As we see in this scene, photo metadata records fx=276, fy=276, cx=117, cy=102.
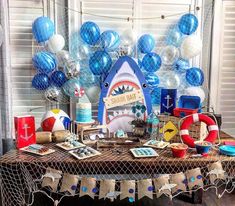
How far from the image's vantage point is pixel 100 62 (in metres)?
2.24

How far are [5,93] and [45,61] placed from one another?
55 cm

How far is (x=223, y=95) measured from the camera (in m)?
2.75

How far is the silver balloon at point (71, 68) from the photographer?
7.48 ft

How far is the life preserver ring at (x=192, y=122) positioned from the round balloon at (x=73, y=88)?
3.13ft

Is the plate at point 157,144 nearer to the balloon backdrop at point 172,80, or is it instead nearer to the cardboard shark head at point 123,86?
the cardboard shark head at point 123,86

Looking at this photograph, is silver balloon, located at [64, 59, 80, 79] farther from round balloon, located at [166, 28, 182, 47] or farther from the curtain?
round balloon, located at [166, 28, 182, 47]

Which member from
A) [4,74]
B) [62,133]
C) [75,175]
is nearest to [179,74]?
[62,133]

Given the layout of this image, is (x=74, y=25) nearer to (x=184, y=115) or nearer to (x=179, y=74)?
(x=179, y=74)

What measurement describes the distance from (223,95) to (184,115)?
108cm

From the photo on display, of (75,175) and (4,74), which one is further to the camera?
(4,74)

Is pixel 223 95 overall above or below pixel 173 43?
below

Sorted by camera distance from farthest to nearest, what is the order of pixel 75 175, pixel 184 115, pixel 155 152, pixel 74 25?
1. pixel 74 25
2. pixel 184 115
3. pixel 155 152
4. pixel 75 175

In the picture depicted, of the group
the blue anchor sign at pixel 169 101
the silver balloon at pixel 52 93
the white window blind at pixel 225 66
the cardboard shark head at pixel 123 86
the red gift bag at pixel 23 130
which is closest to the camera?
the red gift bag at pixel 23 130

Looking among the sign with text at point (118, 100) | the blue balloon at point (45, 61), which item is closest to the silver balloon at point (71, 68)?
the blue balloon at point (45, 61)
